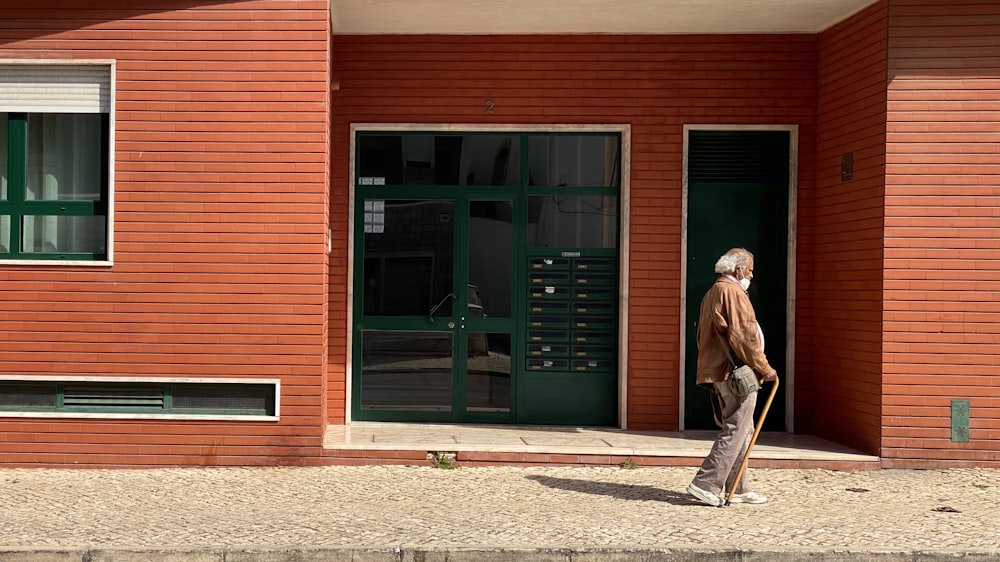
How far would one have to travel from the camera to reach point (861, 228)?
9.72 m

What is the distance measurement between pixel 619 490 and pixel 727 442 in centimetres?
97

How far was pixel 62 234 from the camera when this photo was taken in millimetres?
9320

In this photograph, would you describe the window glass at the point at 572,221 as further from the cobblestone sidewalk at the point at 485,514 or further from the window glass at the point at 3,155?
the window glass at the point at 3,155

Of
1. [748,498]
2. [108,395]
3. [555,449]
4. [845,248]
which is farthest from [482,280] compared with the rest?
[748,498]

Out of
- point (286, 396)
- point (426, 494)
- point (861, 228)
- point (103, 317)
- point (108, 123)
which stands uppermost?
point (108, 123)

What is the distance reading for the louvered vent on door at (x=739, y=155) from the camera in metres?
10.9

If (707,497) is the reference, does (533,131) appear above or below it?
above

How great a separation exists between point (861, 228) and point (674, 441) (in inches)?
98.1

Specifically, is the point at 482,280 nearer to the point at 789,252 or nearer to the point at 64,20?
the point at 789,252

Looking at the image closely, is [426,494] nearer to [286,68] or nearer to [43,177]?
[286,68]

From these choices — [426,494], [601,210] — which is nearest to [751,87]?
[601,210]

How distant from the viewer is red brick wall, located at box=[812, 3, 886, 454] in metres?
9.44

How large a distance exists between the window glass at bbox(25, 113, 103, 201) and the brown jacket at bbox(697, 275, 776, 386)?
17.0 ft

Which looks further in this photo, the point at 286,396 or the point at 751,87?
the point at 751,87
